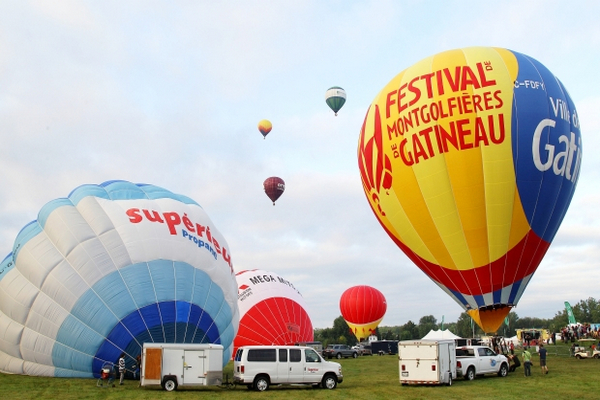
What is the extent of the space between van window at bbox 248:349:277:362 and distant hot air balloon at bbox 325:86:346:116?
26.9 metres

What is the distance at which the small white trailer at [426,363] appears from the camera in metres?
17.5

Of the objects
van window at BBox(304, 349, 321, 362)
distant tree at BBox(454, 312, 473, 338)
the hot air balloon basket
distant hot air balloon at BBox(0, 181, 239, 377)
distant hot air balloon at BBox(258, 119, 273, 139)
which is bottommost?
distant tree at BBox(454, 312, 473, 338)

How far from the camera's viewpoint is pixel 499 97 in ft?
68.7

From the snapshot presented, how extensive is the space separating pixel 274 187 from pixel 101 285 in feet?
83.4

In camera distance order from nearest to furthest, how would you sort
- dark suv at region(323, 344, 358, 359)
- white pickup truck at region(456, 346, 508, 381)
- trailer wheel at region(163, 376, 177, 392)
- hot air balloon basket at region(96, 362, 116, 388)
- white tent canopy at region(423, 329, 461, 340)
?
trailer wheel at region(163, 376, 177, 392) < hot air balloon basket at region(96, 362, 116, 388) < white pickup truck at region(456, 346, 508, 381) < dark suv at region(323, 344, 358, 359) < white tent canopy at region(423, 329, 461, 340)

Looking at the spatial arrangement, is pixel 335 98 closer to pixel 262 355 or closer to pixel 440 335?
pixel 440 335

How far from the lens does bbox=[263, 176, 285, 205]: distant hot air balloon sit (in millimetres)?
41344

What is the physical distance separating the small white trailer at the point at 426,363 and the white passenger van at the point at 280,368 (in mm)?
2326

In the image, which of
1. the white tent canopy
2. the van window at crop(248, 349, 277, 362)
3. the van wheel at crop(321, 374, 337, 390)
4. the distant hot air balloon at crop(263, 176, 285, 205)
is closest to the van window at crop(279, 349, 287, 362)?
the van window at crop(248, 349, 277, 362)

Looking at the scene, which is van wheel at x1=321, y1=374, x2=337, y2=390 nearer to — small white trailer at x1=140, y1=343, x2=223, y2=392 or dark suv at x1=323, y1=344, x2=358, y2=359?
small white trailer at x1=140, y1=343, x2=223, y2=392

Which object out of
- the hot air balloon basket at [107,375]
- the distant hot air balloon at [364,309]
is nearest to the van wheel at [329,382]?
the hot air balloon basket at [107,375]

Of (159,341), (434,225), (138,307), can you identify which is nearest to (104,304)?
(138,307)

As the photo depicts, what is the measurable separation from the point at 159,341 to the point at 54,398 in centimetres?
382

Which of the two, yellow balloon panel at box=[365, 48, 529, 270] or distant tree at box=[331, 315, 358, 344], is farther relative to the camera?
distant tree at box=[331, 315, 358, 344]
